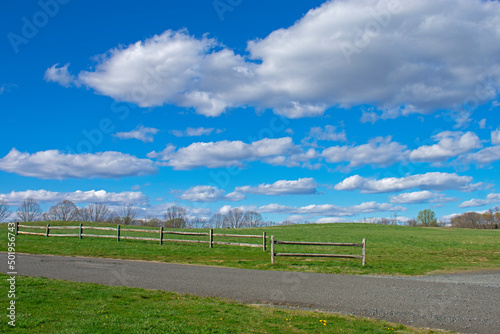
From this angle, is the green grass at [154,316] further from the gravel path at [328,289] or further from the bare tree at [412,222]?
the bare tree at [412,222]

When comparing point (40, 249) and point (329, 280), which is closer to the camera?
point (329, 280)

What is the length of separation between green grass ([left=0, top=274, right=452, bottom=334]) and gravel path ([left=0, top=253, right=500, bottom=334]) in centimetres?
94

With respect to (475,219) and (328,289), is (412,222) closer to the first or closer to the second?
(475,219)

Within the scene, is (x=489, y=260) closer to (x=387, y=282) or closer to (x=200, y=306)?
(x=387, y=282)

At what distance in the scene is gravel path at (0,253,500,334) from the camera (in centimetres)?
824

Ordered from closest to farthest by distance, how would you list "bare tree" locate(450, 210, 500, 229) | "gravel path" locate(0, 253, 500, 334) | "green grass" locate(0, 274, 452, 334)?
"green grass" locate(0, 274, 452, 334), "gravel path" locate(0, 253, 500, 334), "bare tree" locate(450, 210, 500, 229)

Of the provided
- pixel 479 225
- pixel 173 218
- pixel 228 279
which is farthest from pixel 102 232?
pixel 479 225

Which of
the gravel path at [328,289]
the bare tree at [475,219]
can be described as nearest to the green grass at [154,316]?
the gravel path at [328,289]

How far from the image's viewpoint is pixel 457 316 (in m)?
8.09

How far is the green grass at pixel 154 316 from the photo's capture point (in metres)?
6.54

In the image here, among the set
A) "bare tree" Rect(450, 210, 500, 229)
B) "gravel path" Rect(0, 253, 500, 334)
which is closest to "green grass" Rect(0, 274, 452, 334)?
"gravel path" Rect(0, 253, 500, 334)

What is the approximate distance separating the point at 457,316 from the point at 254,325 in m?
4.60

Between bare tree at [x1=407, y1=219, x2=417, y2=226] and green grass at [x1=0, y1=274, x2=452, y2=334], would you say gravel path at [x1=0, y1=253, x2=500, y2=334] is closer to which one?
green grass at [x1=0, y1=274, x2=452, y2=334]

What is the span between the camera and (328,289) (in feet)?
35.6
